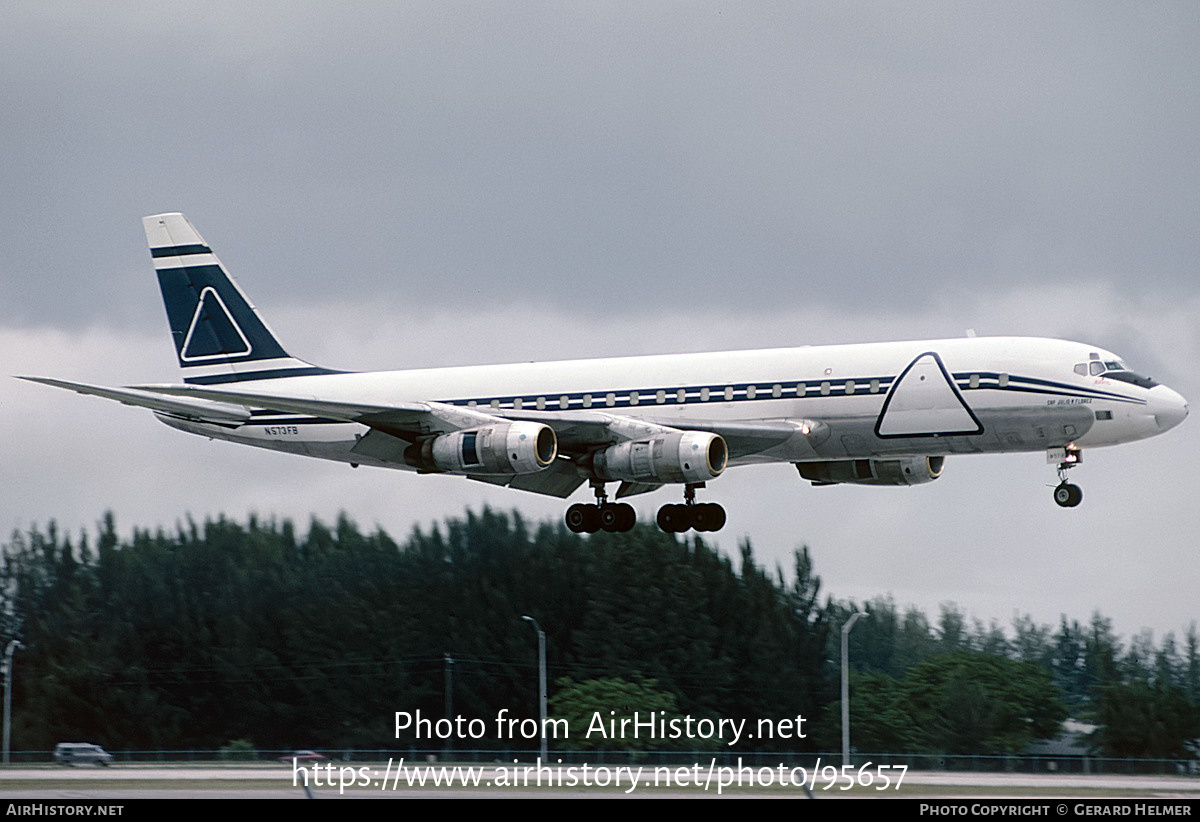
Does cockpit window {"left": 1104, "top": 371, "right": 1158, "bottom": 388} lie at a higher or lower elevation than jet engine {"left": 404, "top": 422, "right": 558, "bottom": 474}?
higher

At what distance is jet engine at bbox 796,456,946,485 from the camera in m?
47.6

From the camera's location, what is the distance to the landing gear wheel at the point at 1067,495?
42312mm

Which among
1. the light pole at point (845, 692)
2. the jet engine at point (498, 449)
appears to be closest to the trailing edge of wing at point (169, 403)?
the jet engine at point (498, 449)

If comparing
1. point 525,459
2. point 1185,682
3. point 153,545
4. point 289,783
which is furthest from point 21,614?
point 1185,682

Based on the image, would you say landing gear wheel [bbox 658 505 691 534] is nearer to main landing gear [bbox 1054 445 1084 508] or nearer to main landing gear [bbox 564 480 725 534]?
main landing gear [bbox 564 480 725 534]

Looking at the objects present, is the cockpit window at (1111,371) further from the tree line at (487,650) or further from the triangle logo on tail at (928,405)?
the tree line at (487,650)

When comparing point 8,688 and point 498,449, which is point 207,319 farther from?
point 8,688

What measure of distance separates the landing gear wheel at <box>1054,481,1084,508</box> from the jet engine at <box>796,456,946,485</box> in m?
5.45

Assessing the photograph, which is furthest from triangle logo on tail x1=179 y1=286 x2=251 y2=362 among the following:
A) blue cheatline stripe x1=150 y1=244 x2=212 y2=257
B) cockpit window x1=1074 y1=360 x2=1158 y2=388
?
cockpit window x1=1074 y1=360 x2=1158 y2=388

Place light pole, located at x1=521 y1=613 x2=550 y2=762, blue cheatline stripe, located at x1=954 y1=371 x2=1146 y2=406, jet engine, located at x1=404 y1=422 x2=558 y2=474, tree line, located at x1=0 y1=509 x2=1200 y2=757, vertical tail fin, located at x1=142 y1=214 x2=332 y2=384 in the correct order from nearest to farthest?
1. blue cheatline stripe, located at x1=954 y1=371 x2=1146 y2=406
2. jet engine, located at x1=404 y1=422 x2=558 y2=474
3. vertical tail fin, located at x1=142 y1=214 x2=332 y2=384
4. tree line, located at x1=0 y1=509 x2=1200 y2=757
5. light pole, located at x1=521 y1=613 x2=550 y2=762

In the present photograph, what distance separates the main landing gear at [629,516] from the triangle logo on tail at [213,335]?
44.6ft

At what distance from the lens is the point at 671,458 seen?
4266cm

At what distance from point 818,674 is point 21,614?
1392 inches
